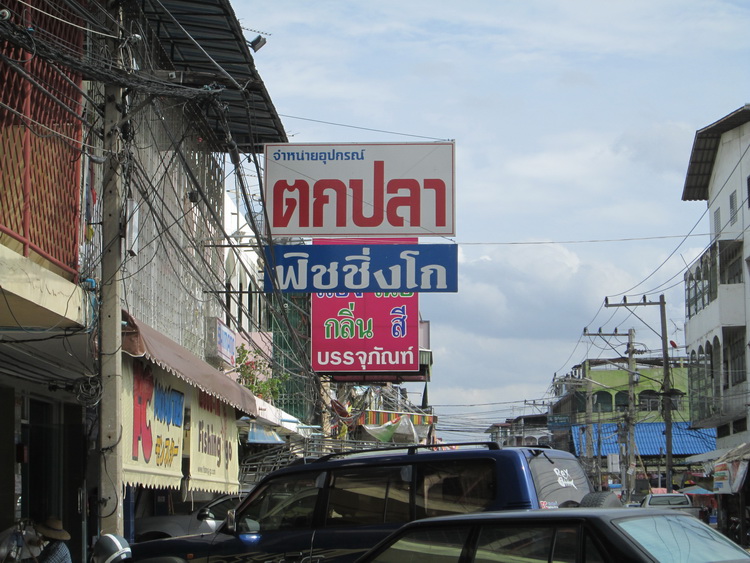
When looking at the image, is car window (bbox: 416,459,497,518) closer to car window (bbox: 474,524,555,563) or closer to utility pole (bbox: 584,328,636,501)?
car window (bbox: 474,524,555,563)

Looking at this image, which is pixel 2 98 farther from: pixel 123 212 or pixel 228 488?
pixel 228 488

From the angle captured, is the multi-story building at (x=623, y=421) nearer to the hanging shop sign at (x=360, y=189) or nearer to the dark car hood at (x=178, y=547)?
the hanging shop sign at (x=360, y=189)

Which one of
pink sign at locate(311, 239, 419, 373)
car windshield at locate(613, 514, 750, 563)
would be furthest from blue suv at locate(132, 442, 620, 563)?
pink sign at locate(311, 239, 419, 373)

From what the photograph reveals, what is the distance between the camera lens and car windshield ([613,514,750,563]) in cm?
569

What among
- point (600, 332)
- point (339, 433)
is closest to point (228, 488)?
point (339, 433)

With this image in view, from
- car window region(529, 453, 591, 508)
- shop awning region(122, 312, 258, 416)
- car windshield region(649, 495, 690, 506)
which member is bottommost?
car windshield region(649, 495, 690, 506)

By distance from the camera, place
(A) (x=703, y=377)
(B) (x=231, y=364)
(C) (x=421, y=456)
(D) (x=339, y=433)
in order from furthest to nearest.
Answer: (A) (x=703, y=377) < (D) (x=339, y=433) < (B) (x=231, y=364) < (C) (x=421, y=456)

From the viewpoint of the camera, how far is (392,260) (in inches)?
576

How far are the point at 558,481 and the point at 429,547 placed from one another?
267 cm

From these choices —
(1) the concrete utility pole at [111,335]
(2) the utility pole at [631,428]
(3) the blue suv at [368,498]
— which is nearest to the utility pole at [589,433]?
(2) the utility pole at [631,428]

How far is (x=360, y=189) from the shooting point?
1476 centimetres

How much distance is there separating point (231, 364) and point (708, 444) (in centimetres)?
4785

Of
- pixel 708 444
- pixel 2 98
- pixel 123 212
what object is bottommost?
pixel 708 444

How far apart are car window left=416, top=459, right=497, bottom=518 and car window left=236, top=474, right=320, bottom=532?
1093 mm
